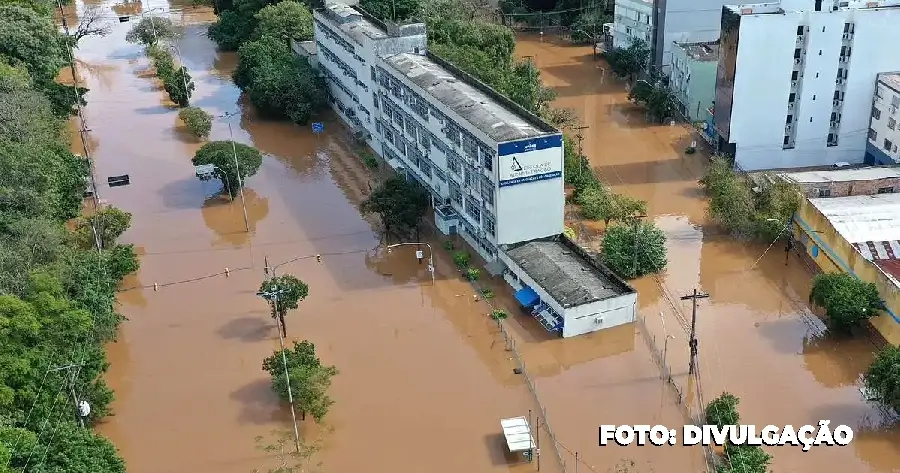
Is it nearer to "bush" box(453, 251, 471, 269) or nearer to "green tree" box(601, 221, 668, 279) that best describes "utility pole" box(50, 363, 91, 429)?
"bush" box(453, 251, 471, 269)

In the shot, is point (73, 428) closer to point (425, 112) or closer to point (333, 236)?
point (333, 236)

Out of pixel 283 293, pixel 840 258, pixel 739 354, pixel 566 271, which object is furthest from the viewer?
pixel 840 258

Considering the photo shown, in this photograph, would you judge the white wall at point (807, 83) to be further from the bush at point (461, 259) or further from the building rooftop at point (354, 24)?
the building rooftop at point (354, 24)

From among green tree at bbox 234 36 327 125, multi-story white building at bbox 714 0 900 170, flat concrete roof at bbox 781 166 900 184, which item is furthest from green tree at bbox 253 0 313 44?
flat concrete roof at bbox 781 166 900 184

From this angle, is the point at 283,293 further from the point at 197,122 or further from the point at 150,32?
the point at 150,32

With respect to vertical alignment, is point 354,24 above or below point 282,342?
above

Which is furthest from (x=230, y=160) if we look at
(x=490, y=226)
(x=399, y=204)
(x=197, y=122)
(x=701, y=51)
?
(x=701, y=51)
